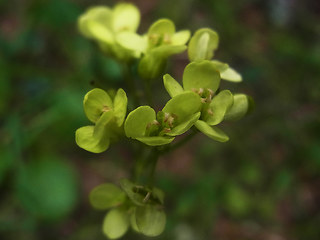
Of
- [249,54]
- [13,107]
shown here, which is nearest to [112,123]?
[13,107]

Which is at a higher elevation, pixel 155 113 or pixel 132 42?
pixel 132 42

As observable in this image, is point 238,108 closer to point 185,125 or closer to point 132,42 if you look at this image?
point 185,125

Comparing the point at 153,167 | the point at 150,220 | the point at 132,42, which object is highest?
the point at 132,42

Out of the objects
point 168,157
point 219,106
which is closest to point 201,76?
point 219,106

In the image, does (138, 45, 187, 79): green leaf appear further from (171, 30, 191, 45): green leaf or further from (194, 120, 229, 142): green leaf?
(194, 120, 229, 142): green leaf

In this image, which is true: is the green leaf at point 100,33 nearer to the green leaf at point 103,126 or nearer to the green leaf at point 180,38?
the green leaf at point 180,38

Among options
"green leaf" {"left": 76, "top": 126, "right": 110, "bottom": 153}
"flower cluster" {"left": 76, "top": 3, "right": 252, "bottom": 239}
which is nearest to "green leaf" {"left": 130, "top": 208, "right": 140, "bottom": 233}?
"flower cluster" {"left": 76, "top": 3, "right": 252, "bottom": 239}

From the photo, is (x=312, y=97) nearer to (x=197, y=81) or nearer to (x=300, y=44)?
(x=300, y=44)
